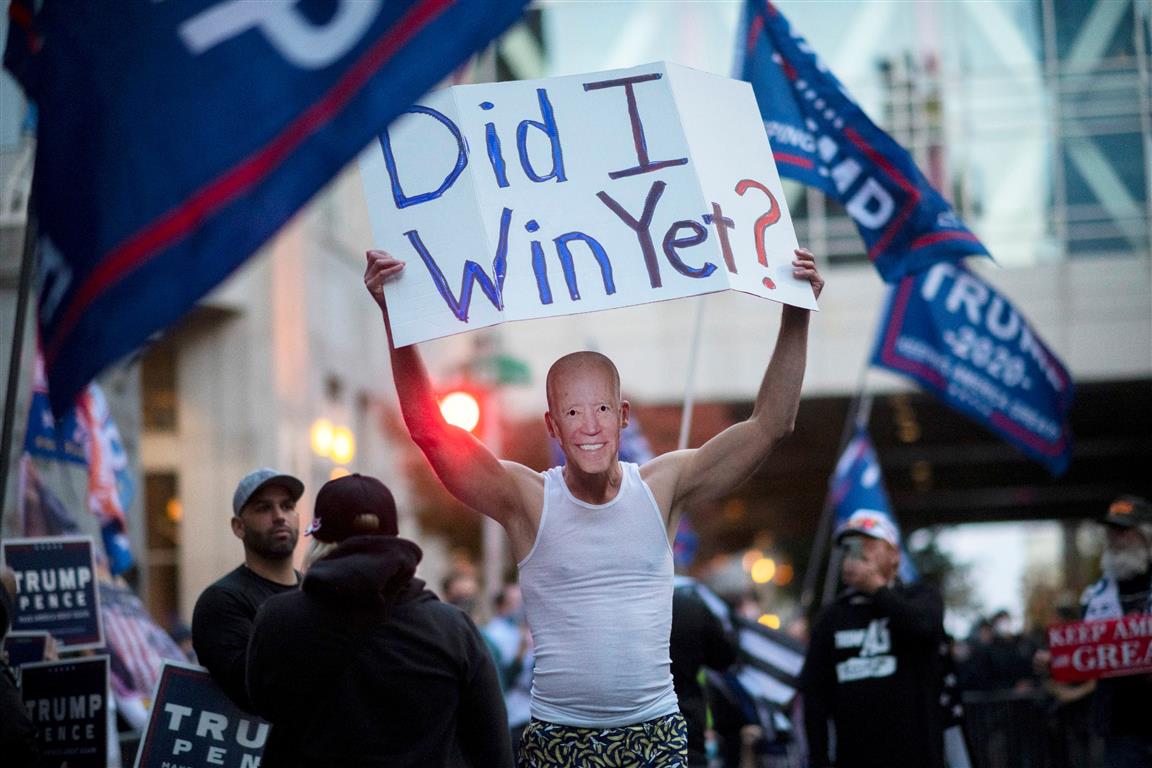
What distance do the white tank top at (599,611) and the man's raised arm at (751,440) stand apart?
214 millimetres

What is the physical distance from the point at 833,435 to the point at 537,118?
107 ft

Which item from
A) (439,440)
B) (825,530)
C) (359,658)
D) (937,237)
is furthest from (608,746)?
(825,530)

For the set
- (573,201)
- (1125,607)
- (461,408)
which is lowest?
(1125,607)

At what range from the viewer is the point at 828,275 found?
1199 inches

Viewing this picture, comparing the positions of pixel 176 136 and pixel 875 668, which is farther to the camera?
pixel 875 668

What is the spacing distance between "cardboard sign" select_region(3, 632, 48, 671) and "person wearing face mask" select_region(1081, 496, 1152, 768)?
16.2 feet

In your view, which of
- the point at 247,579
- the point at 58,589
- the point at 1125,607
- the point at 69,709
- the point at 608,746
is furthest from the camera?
the point at 1125,607

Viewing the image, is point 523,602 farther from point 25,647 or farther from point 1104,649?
point 1104,649

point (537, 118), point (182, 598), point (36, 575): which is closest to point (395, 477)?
point (182, 598)

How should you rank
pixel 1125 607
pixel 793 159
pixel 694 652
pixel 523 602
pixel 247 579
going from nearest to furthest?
pixel 523 602 < pixel 247 579 < pixel 694 652 < pixel 1125 607 < pixel 793 159

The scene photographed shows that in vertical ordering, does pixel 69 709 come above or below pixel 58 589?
below

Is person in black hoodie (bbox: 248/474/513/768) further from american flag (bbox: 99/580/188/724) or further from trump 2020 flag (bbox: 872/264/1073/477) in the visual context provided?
trump 2020 flag (bbox: 872/264/1073/477)

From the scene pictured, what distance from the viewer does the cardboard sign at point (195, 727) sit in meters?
5.80

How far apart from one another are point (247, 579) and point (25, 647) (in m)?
1.38
